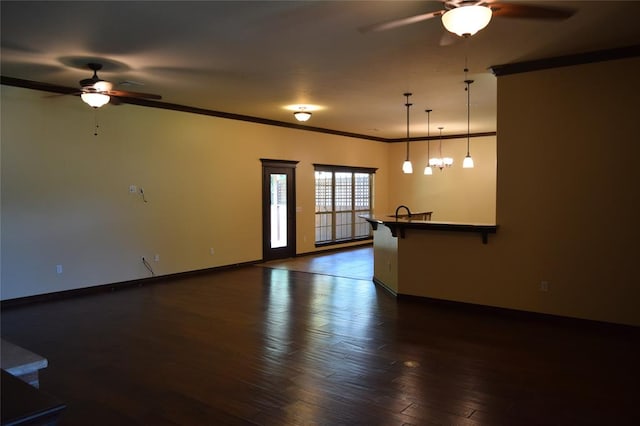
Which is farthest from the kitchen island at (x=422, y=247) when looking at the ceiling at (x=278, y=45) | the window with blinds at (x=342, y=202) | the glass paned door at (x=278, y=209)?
the window with blinds at (x=342, y=202)

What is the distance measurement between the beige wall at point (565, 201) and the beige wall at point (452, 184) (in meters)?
5.93

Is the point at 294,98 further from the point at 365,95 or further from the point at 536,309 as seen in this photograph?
the point at 536,309

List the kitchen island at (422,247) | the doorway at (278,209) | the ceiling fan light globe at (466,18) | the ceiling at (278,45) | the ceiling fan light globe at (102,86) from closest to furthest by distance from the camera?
the ceiling fan light globe at (466,18), the ceiling at (278,45), the ceiling fan light globe at (102,86), the kitchen island at (422,247), the doorway at (278,209)

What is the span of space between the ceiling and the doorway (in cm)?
250

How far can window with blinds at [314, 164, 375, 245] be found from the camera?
10.5 metres

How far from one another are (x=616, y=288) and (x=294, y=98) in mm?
4653

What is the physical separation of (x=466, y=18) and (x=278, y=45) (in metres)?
1.93

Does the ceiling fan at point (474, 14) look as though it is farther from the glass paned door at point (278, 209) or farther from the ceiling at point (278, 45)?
the glass paned door at point (278, 209)

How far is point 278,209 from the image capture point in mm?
9227

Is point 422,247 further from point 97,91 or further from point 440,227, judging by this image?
point 97,91

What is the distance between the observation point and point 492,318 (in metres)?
5.00

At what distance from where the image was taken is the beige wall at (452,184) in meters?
11.0

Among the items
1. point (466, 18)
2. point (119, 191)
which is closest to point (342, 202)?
point (119, 191)

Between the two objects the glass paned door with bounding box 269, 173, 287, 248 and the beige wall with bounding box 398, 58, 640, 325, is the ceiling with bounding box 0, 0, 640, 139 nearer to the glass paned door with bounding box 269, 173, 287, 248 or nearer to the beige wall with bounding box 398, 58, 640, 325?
the beige wall with bounding box 398, 58, 640, 325
